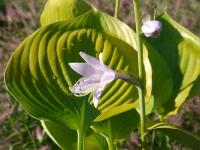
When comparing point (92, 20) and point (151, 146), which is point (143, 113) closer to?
point (92, 20)

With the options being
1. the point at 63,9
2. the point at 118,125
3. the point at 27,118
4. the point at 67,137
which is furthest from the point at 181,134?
the point at 27,118

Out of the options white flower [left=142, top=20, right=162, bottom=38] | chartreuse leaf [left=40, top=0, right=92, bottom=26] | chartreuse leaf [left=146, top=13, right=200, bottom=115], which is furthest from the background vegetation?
white flower [left=142, top=20, right=162, bottom=38]

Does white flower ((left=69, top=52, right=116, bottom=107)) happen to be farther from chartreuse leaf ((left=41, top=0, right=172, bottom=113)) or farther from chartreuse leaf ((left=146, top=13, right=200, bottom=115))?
chartreuse leaf ((left=146, top=13, right=200, bottom=115))

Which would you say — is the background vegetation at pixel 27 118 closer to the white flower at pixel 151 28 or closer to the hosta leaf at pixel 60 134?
the hosta leaf at pixel 60 134

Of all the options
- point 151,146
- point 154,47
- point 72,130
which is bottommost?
point 151,146

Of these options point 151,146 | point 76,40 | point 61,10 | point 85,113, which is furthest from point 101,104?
point 151,146
